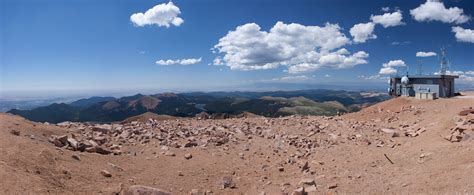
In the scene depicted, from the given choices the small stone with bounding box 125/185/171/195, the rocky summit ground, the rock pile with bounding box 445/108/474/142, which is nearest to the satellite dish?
the rocky summit ground

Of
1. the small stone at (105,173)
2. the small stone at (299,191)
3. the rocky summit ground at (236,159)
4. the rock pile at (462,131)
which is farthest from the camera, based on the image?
the rock pile at (462,131)

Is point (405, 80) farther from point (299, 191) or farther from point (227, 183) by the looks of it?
point (227, 183)

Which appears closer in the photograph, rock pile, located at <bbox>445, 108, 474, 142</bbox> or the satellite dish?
rock pile, located at <bbox>445, 108, 474, 142</bbox>

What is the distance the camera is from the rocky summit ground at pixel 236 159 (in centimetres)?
1056

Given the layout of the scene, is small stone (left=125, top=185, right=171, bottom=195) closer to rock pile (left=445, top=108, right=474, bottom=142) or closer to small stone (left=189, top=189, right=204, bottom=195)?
small stone (left=189, top=189, right=204, bottom=195)

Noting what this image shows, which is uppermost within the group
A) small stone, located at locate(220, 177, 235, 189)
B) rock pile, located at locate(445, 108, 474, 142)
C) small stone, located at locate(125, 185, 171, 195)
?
rock pile, located at locate(445, 108, 474, 142)

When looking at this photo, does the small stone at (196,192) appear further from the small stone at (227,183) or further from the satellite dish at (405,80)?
the satellite dish at (405,80)

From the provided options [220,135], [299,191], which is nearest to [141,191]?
[299,191]

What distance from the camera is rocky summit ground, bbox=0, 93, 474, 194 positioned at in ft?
34.7

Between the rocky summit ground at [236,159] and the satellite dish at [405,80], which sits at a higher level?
the satellite dish at [405,80]

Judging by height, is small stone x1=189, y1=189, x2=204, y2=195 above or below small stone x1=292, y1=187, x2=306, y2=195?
below

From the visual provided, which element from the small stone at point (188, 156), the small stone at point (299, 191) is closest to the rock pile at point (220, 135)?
the small stone at point (188, 156)

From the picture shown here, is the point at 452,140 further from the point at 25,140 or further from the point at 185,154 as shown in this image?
the point at 25,140

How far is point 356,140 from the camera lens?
19312 mm
